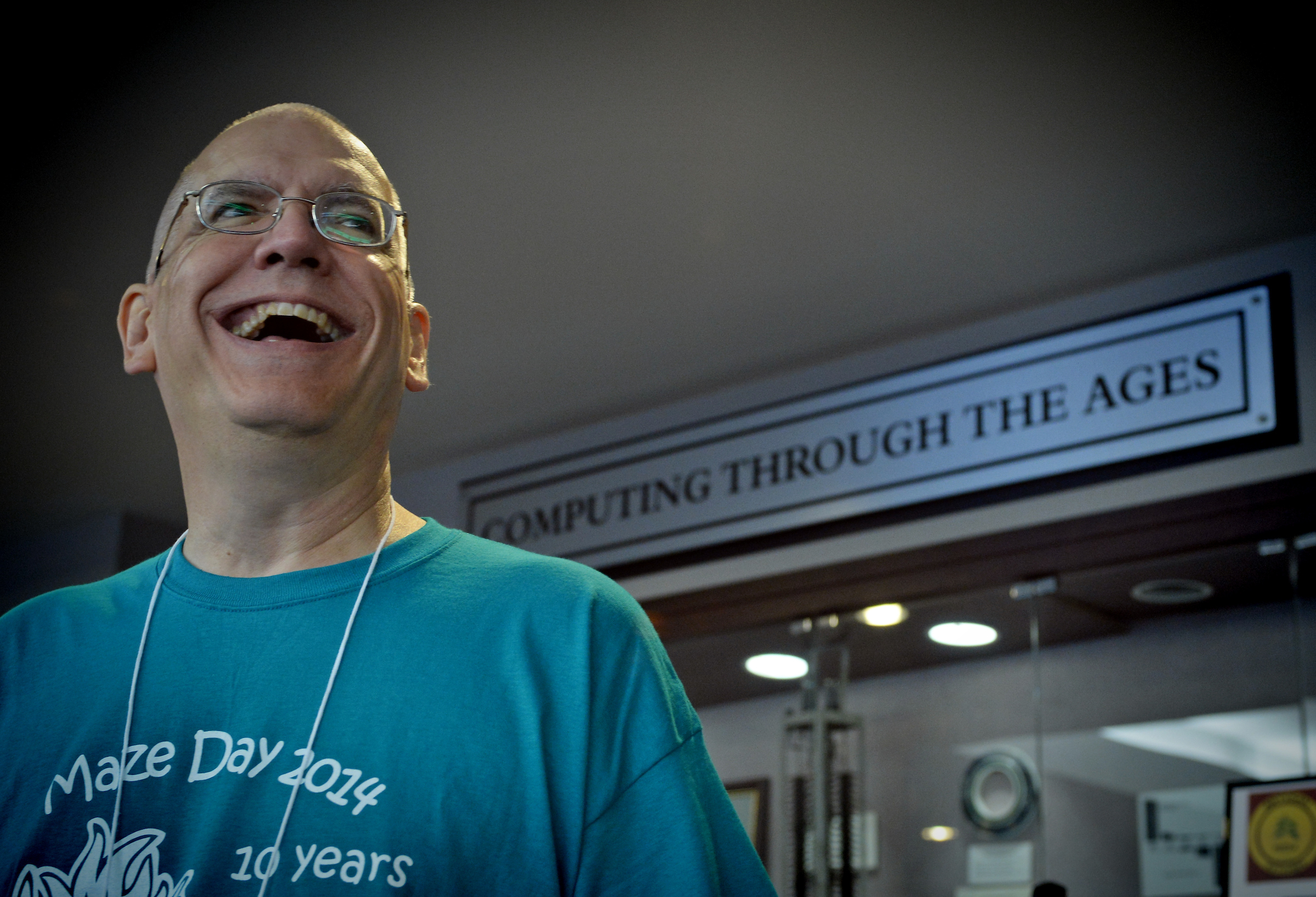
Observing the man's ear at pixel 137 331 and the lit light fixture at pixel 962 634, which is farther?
the lit light fixture at pixel 962 634

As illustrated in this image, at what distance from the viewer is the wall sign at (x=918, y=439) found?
302 centimetres

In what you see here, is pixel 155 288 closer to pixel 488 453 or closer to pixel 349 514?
pixel 349 514

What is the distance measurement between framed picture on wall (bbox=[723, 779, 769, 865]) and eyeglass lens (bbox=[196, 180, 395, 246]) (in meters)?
2.81

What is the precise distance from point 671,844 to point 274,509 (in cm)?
34

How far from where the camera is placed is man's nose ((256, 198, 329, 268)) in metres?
0.90

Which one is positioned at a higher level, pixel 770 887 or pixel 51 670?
pixel 51 670

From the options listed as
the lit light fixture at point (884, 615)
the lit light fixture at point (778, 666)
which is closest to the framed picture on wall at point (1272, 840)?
the lit light fixture at point (884, 615)

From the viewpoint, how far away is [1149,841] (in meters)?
2.97

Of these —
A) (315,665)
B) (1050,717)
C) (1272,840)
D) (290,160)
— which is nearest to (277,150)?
(290,160)

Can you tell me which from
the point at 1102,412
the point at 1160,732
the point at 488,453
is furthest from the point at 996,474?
the point at 488,453

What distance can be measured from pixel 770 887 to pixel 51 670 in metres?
0.46

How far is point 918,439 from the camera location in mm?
3434

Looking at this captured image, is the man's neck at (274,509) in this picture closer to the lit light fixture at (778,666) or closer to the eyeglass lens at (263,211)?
the eyeglass lens at (263,211)

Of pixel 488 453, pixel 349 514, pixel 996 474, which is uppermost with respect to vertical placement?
pixel 488 453
